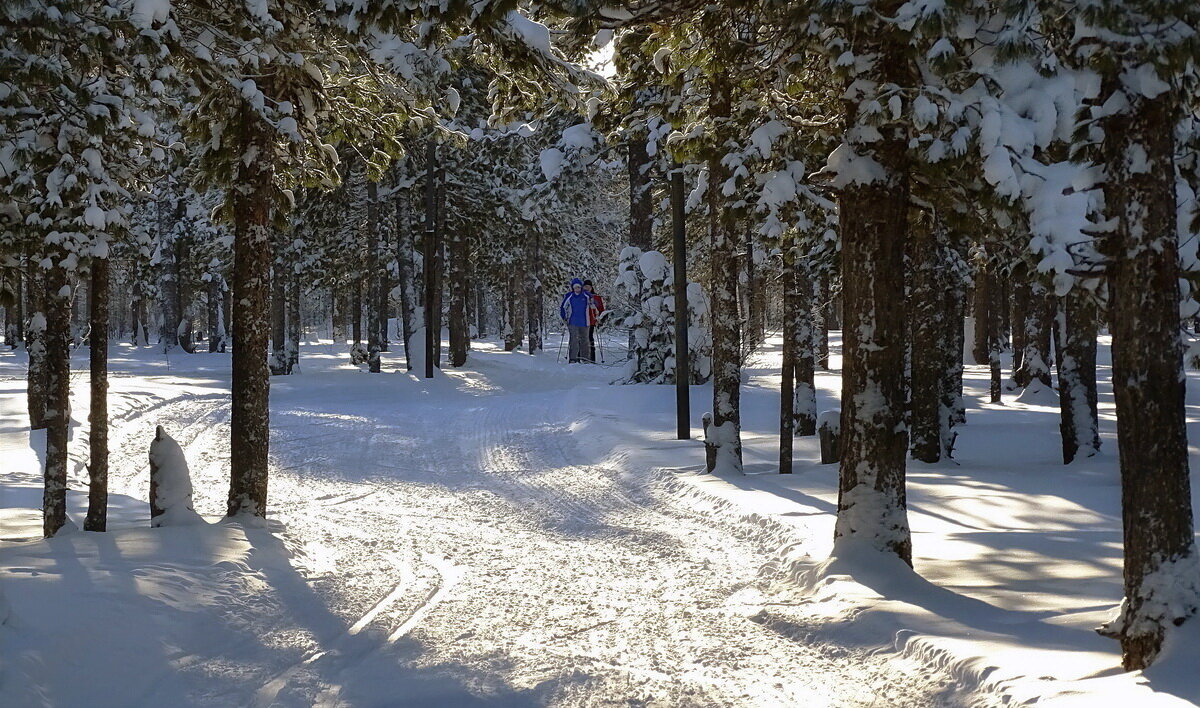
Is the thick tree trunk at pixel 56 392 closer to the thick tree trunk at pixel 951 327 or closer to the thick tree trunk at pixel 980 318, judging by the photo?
the thick tree trunk at pixel 951 327

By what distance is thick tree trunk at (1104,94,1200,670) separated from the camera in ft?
14.4

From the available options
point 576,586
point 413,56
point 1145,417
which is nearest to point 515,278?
point 413,56

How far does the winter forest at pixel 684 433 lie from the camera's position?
4688mm

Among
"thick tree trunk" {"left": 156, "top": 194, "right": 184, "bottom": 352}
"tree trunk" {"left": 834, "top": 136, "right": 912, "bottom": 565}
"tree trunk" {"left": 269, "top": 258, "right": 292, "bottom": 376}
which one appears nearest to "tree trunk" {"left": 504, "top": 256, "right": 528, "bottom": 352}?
"tree trunk" {"left": 269, "top": 258, "right": 292, "bottom": 376}

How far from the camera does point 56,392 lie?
899cm

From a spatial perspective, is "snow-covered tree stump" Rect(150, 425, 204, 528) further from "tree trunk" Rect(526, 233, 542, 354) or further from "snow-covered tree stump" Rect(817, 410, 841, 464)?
"tree trunk" Rect(526, 233, 542, 354)

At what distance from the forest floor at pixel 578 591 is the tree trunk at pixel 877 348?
361 mm

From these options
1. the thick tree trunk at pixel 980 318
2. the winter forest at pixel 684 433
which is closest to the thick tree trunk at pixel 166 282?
the winter forest at pixel 684 433

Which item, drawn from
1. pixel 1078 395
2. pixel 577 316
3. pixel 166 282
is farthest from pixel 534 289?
pixel 1078 395

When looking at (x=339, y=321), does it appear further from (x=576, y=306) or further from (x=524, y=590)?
(x=524, y=590)

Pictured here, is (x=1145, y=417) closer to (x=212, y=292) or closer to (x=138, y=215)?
(x=212, y=292)

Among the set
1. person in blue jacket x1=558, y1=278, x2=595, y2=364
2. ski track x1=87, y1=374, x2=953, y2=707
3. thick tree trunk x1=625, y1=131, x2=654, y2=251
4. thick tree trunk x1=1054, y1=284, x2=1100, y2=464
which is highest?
thick tree trunk x1=625, y1=131, x2=654, y2=251

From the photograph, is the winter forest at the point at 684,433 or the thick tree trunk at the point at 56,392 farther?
the thick tree trunk at the point at 56,392

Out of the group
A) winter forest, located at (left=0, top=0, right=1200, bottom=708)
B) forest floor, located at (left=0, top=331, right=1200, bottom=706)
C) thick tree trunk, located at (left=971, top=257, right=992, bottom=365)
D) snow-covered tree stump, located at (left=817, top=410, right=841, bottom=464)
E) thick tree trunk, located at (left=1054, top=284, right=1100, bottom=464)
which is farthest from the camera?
thick tree trunk, located at (left=971, top=257, right=992, bottom=365)
